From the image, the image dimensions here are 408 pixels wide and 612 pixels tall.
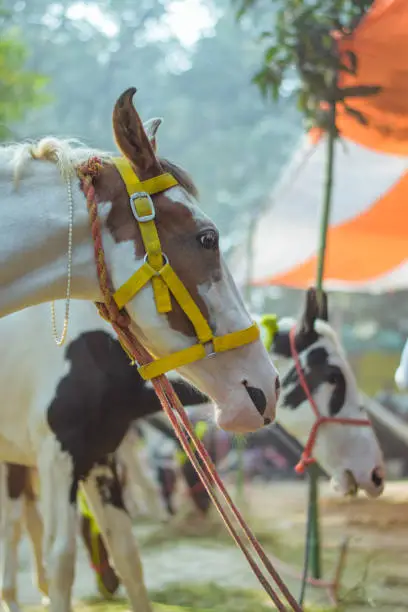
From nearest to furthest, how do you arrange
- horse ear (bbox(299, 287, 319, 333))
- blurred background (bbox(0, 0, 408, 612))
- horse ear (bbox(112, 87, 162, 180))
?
horse ear (bbox(112, 87, 162, 180)) → horse ear (bbox(299, 287, 319, 333)) → blurred background (bbox(0, 0, 408, 612))

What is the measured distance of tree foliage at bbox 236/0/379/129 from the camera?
475cm

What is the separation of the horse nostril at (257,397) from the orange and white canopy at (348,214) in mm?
3914

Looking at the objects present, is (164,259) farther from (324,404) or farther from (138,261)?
(324,404)

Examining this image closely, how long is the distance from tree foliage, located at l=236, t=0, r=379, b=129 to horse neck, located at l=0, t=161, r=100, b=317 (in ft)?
9.61

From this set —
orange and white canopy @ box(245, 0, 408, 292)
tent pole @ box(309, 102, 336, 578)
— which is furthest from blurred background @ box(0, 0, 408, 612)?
tent pole @ box(309, 102, 336, 578)

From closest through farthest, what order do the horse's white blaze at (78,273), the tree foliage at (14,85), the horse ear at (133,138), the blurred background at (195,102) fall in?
the horse ear at (133,138) < the horse's white blaze at (78,273) < the tree foliage at (14,85) < the blurred background at (195,102)

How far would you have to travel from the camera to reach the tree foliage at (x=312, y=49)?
15.6 ft

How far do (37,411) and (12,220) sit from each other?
1645 millimetres

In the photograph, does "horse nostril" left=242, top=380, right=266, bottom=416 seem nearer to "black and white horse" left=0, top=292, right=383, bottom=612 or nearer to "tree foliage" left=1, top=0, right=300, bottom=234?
"black and white horse" left=0, top=292, right=383, bottom=612

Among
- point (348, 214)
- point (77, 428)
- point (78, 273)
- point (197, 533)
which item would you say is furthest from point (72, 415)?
point (348, 214)

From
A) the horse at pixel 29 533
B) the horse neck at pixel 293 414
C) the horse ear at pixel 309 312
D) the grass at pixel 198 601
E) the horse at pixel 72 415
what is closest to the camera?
the horse at pixel 72 415

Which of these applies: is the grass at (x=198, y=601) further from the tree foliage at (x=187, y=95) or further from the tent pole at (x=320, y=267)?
the tree foliage at (x=187, y=95)

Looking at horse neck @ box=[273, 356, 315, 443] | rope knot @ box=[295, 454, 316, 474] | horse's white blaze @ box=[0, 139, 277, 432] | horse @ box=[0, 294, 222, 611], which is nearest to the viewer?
horse's white blaze @ box=[0, 139, 277, 432]

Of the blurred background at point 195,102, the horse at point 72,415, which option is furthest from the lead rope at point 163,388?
the blurred background at point 195,102
